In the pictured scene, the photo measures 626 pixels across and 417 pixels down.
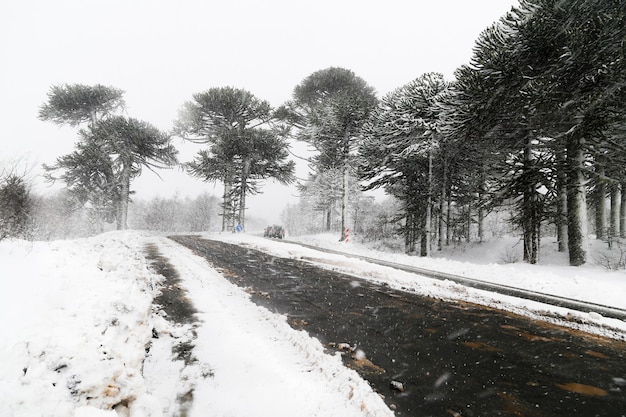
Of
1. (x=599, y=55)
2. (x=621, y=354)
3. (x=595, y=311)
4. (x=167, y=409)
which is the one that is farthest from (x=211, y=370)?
(x=599, y=55)

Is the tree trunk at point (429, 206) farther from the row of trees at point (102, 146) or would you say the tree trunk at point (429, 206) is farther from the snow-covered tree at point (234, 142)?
the row of trees at point (102, 146)

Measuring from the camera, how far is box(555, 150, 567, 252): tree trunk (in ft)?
34.0

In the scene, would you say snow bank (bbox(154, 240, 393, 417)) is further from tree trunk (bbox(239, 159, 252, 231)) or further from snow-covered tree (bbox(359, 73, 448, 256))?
tree trunk (bbox(239, 159, 252, 231))

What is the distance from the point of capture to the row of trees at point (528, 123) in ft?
27.9

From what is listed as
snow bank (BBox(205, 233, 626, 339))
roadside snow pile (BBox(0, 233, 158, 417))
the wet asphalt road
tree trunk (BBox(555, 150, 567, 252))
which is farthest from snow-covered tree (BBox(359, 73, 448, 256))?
roadside snow pile (BBox(0, 233, 158, 417))

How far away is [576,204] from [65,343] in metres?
13.5

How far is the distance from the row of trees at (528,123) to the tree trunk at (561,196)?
6 cm

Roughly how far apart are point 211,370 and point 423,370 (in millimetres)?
2082

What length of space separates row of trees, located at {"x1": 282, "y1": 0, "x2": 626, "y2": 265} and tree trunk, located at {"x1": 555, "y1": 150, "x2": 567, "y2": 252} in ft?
0.20

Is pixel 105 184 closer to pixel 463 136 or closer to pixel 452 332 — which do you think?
pixel 463 136

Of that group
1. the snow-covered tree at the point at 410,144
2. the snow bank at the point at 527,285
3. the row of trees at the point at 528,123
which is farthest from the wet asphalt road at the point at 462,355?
the snow-covered tree at the point at 410,144

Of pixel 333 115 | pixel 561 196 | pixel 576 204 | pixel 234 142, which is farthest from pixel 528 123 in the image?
pixel 234 142

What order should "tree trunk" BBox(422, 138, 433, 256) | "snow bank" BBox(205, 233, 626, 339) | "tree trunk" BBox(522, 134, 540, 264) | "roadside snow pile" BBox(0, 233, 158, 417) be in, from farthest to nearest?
1. "tree trunk" BBox(422, 138, 433, 256)
2. "tree trunk" BBox(522, 134, 540, 264)
3. "snow bank" BBox(205, 233, 626, 339)
4. "roadside snow pile" BBox(0, 233, 158, 417)

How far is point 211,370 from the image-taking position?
113 inches
